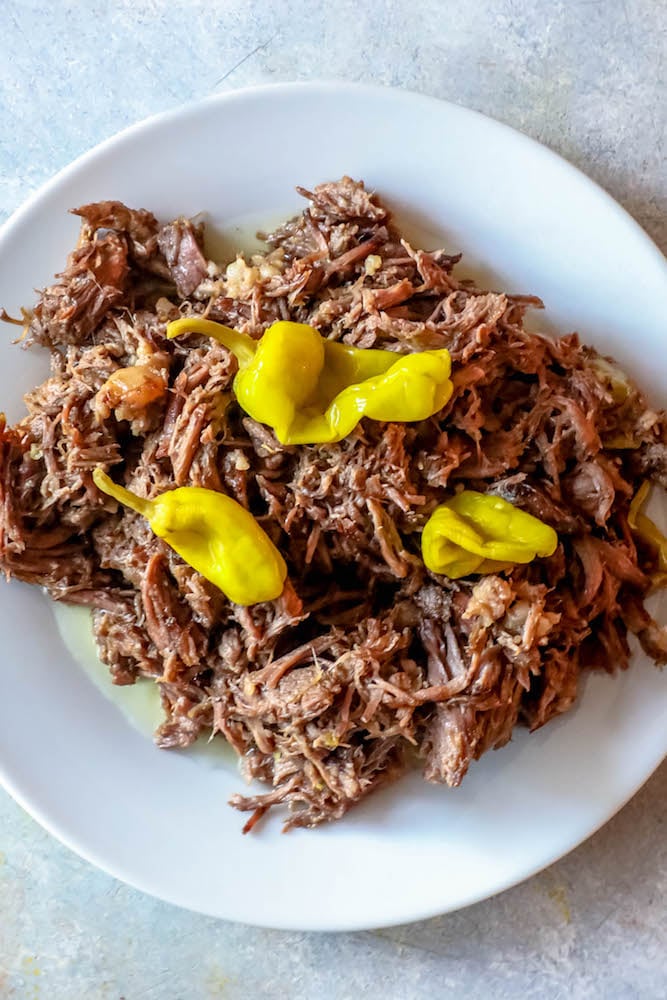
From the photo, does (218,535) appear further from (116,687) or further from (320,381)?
(116,687)

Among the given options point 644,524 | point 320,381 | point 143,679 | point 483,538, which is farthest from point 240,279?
point 644,524

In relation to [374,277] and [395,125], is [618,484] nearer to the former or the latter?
[374,277]

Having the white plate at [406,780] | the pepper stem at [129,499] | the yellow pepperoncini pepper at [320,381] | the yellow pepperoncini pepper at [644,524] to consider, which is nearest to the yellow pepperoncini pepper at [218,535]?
the pepper stem at [129,499]

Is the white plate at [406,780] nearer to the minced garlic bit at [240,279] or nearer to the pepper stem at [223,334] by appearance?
the minced garlic bit at [240,279]

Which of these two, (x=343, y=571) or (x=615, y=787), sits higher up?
(x=343, y=571)

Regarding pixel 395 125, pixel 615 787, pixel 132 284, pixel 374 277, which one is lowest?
pixel 615 787

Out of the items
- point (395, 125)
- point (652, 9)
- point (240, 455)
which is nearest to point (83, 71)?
point (395, 125)
